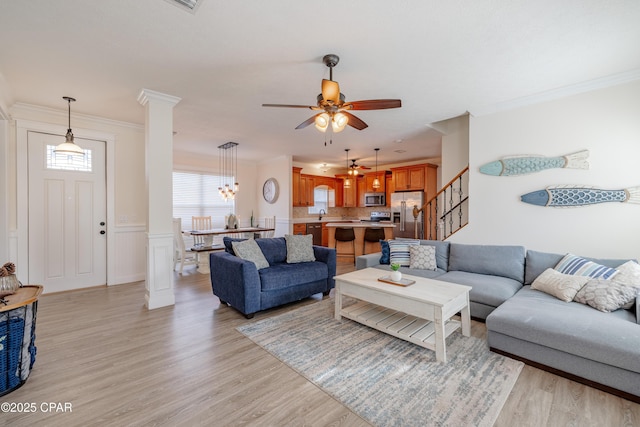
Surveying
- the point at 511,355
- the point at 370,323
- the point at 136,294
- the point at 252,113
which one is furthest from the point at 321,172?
the point at 511,355

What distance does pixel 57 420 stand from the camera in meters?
1.71

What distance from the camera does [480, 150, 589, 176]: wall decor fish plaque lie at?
3.37 metres

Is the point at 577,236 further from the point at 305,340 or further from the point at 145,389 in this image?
the point at 145,389

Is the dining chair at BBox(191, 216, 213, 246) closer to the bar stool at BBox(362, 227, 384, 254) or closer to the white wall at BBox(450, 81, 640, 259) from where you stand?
the bar stool at BBox(362, 227, 384, 254)

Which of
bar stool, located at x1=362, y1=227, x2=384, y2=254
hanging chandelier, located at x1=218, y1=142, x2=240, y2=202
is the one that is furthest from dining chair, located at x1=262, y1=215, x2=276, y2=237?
bar stool, located at x1=362, y1=227, x2=384, y2=254

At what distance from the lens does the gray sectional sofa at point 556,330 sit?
1897 mm

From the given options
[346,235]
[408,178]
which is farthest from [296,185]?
[408,178]

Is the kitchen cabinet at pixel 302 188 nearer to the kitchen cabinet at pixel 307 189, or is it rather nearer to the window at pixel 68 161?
the kitchen cabinet at pixel 307 189

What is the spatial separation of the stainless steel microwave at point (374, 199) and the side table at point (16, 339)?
7506mm

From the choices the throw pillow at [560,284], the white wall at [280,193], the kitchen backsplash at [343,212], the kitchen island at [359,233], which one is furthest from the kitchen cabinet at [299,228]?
the throw pillow at [560,284]

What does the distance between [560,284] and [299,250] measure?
2997 millimetres

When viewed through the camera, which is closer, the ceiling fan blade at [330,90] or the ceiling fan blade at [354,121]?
the ceiling fan blade at [330,90]

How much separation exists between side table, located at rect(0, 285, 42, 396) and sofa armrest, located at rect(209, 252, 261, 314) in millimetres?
1662

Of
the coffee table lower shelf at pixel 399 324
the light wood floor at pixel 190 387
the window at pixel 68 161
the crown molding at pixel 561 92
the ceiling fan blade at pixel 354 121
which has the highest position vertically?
the crown molding at pixel 561 92
